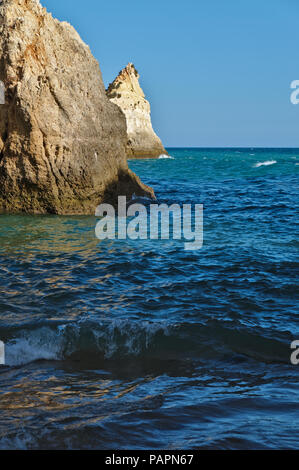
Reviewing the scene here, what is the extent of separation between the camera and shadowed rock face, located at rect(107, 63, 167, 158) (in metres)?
60.0

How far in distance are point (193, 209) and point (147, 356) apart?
32.9ft

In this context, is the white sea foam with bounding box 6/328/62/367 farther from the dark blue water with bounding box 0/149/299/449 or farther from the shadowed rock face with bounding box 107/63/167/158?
the shadowed rock face with bounding box 107/63/167/158

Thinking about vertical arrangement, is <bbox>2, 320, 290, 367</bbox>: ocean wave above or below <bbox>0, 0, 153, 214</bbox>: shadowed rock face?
below

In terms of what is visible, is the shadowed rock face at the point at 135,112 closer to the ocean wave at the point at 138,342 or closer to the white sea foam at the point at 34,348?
the ocean wave at the point at 138,342

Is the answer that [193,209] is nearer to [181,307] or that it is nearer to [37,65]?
[37,65]

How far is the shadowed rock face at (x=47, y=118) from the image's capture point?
472 inches

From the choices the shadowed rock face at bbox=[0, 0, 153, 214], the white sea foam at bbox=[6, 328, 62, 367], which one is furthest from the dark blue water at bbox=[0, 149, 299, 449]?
the shadowed rock face at bbox=[0, 0, 153, 214]

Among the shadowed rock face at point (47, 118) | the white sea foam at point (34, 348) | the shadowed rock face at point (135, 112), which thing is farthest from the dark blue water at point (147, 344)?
the shadowed rock face at point (135, 112)

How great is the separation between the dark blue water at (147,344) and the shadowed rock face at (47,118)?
307 centimetres

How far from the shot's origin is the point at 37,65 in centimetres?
1216

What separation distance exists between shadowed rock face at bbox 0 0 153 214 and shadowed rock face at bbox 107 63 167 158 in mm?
46767

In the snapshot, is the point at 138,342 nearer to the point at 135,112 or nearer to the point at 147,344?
the point at 147,344

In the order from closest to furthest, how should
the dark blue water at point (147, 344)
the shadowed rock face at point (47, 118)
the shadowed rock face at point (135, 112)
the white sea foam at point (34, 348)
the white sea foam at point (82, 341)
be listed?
the dark blue water at point (147, 344) < the white sea foam at point (34, 348) < the white sea foam at point (82, 341) < the shadowed rock face at point (47, 118) < the shadowed rock face at point (135, 112)

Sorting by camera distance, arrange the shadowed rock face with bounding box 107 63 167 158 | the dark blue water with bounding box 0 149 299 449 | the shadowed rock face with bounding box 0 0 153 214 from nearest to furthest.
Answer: the dark blue water with bounding box 0 149 299 449
the shadowed rock face with bounding box 0 0 153 214
the shadowed rock face with bounding box 107 63 167 158
